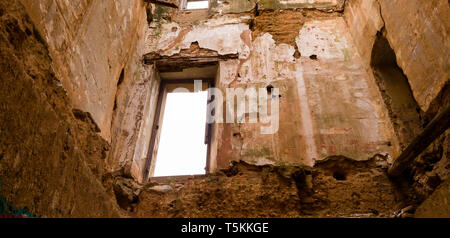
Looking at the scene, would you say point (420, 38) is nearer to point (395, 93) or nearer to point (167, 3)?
point (395, 93)

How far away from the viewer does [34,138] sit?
1557 mm

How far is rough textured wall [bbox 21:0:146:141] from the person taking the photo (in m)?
2.66

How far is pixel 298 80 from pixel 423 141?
2007 mm

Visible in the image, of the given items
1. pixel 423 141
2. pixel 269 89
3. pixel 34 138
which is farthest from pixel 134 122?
pixel 423 141

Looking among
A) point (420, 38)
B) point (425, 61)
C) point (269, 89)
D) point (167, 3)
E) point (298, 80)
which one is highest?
point (167, 3)

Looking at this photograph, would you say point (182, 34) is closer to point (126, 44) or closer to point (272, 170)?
point (126, 44)

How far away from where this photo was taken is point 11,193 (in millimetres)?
1386

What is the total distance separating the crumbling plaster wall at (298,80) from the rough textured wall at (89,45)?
128 centimetres

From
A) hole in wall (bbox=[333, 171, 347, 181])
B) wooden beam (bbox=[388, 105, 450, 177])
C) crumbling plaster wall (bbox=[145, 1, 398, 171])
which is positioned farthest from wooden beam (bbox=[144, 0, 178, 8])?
wooden beam (bbox=[388, 105, 450, 177])

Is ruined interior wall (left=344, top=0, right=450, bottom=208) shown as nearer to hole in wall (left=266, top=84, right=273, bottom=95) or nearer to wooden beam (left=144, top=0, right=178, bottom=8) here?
hole in wall (left=266, top=84, right=273, bottom=95)

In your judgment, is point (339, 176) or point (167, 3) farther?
point (167, 3)

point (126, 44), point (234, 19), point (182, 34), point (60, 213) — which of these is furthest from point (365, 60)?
point (60, 213)

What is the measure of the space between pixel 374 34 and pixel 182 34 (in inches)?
121

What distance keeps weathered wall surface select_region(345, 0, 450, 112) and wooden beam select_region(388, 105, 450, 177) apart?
1.26 ft
